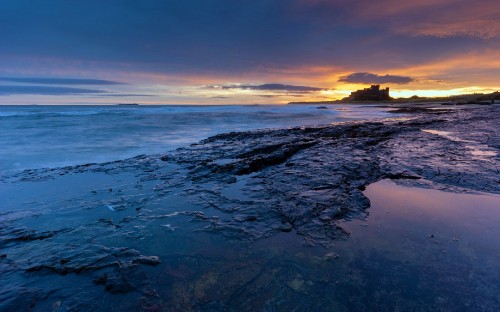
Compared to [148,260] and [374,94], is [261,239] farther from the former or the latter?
[374,94]

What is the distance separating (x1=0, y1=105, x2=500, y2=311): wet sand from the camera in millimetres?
2596

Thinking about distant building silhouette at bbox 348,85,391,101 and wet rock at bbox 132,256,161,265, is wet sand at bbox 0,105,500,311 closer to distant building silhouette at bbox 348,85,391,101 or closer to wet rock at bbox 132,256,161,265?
wet rock at bbox 132,256,161,265

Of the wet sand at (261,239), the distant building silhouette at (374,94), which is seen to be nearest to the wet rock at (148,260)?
the wet sand at (261,239)

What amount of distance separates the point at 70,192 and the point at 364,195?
613 centimetres

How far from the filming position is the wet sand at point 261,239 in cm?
260

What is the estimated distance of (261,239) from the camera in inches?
142

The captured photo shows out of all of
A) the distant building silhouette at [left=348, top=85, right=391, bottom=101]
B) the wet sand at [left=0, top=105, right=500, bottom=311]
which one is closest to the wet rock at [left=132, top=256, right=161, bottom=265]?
the wet sand at [left=0, top=105, right=500, bottom=311]

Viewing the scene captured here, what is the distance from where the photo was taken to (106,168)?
810cm

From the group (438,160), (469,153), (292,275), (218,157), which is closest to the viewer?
(292,275)

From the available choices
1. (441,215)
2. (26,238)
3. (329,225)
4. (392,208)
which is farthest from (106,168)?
(441,215)

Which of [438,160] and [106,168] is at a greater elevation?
[438,160]

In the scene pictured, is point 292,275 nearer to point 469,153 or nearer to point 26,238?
point 26,238

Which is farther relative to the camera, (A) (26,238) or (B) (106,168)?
(B) (106,168)

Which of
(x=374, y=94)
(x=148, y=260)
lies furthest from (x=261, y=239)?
(x=374, y=94)
